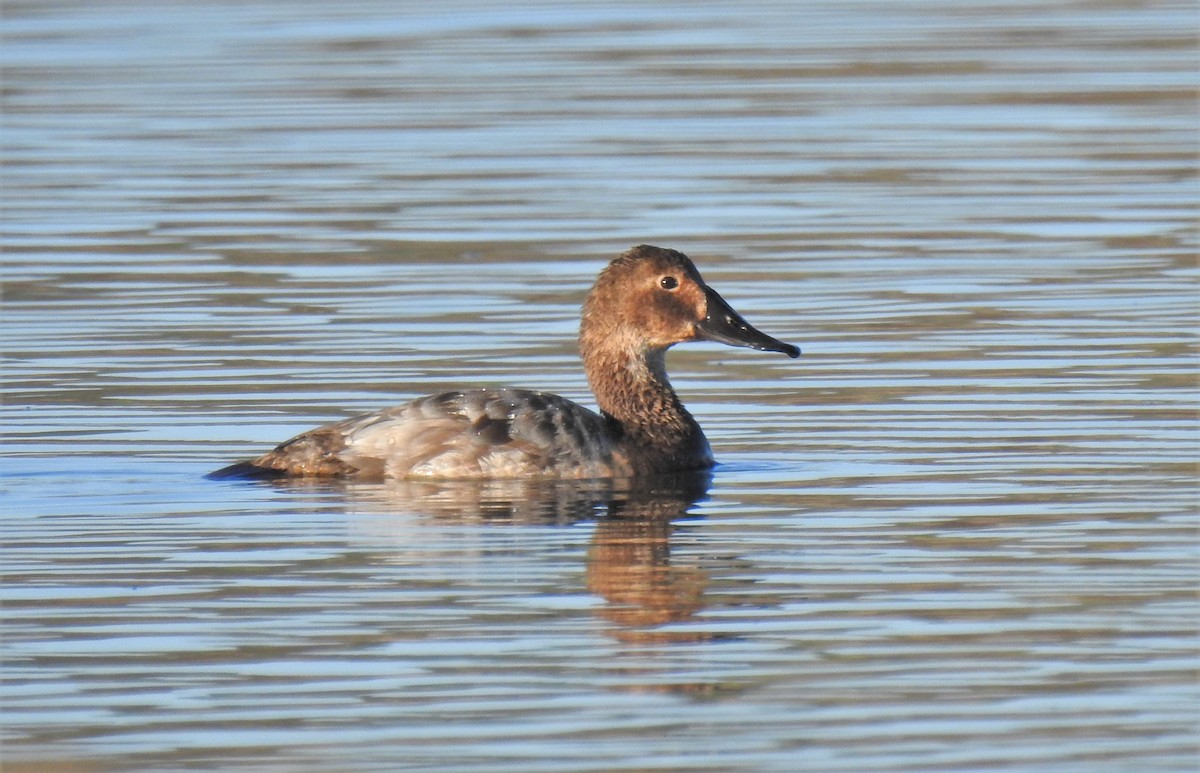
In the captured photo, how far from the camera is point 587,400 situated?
12.4m

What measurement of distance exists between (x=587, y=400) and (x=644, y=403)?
1.12 meters

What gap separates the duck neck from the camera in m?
10.9

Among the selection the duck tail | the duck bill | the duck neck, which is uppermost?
the duck bill

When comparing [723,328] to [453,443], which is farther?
[723,328]

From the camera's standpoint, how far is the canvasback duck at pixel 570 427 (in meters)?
10.5

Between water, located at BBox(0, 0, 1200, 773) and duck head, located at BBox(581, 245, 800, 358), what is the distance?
17.9 inches

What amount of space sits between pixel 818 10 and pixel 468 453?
20.8 meters

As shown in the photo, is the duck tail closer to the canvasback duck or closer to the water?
the canvasback duck

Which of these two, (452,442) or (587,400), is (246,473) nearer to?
(452,442)

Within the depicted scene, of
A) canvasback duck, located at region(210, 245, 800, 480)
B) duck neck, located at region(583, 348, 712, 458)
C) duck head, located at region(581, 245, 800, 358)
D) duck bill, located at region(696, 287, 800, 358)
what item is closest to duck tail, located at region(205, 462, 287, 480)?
canvasback duck, located at region(210, 245, 800, 480)

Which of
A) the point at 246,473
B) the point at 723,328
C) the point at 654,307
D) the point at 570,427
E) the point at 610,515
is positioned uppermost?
the point at 654,307

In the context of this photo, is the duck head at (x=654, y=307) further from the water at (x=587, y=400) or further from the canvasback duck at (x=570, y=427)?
the water at (x=587, y=400)

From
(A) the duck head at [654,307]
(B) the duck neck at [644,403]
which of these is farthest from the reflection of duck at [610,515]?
(A) the duck head at [654,307]

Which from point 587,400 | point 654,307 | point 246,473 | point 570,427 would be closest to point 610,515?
point 570,427
